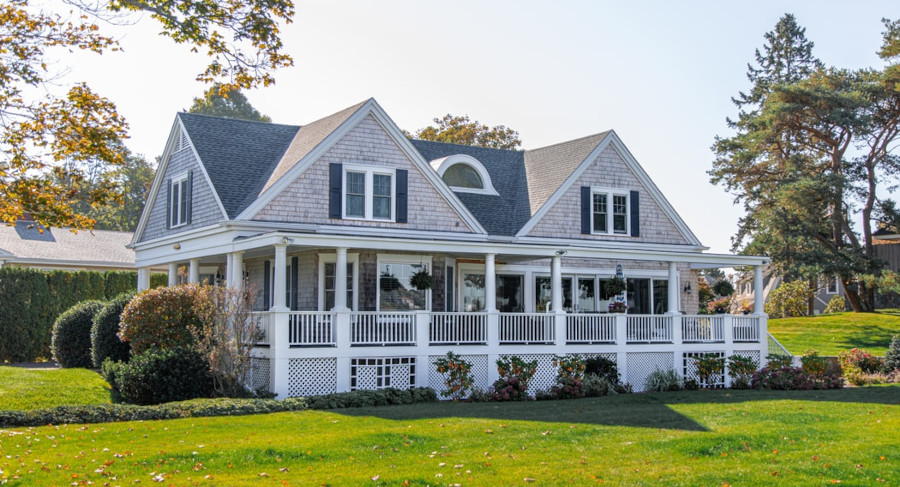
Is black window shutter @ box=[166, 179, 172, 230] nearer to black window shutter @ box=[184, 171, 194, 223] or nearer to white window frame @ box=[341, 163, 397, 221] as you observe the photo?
black window shutter @ box=[184, 171, 194, 223]

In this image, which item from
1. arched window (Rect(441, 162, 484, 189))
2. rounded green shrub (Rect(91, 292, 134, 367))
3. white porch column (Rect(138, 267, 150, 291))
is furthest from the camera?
white porch column (Rect(138, 267, 150, 291))

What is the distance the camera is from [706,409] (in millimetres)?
16828

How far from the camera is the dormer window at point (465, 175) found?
25953mm

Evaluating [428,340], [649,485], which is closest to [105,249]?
[428,340]

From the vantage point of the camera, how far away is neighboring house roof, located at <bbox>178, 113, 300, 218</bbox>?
872 inches

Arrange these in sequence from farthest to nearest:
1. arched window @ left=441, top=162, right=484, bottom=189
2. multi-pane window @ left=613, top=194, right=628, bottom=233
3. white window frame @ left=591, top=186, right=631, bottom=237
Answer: multi-pane window @ left=613, top=194, right=628, bottom=233
white window frame @ left=591, top=186, right=631, bottom=237
arched window @ left=441, top=162, right=484, bottom=189

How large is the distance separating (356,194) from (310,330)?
4771mm

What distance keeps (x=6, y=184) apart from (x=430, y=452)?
8853 mm

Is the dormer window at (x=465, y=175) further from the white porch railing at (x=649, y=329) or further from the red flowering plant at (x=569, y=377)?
the red flowering plant at (x=569, y=377)

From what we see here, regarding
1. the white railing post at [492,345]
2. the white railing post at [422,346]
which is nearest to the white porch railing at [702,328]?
the white railing post at [492,345]

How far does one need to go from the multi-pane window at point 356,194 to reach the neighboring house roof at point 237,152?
6.93ft

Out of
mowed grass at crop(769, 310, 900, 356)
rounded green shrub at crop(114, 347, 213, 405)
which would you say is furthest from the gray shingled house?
mowed grass at crop(769, 310, 900, 356)

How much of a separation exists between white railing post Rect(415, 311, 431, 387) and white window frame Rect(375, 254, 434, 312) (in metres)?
2.39

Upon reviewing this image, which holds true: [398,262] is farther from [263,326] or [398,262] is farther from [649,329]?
[649,329]
